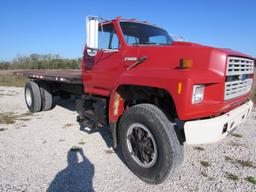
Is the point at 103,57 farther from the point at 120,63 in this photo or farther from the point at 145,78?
the point at 145,78

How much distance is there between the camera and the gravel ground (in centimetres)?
308

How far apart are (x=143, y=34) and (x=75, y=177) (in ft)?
9.21

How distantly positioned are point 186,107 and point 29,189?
2354 millimetres

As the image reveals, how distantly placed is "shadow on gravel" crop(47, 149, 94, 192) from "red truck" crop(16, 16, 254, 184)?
64cm

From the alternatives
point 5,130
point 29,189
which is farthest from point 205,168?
point 5,130

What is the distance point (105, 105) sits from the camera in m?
4.12

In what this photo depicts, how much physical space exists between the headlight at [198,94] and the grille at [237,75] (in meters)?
0.40

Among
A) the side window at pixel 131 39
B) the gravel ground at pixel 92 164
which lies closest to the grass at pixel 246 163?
the gravel ground at pixel 92 164

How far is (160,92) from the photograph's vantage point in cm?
319

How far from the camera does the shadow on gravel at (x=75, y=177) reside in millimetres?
3033

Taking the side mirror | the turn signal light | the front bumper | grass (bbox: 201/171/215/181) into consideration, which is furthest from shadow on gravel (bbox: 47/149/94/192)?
the turn signal light

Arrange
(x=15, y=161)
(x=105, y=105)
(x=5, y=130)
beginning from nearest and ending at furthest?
(x=15, y=161), (x=105, y=105), (x=5, y=130)

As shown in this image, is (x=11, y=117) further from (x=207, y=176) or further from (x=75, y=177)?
(x=207, y=176)

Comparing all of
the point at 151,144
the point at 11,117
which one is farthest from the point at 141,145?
the point at 11,117
